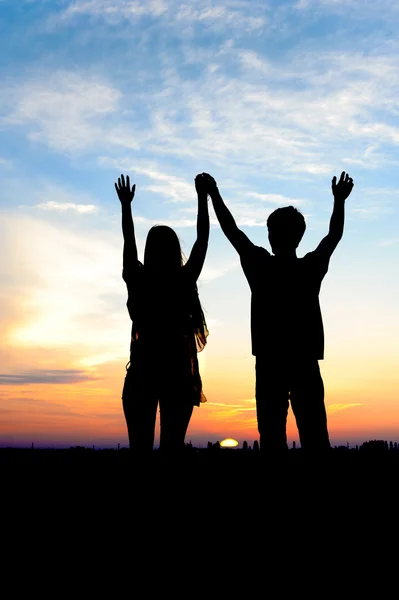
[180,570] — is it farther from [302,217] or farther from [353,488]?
[353,488]

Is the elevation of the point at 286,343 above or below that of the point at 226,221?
below

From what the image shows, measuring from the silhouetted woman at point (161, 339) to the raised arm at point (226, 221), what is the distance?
19 centimetres

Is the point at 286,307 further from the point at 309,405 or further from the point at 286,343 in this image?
the point at 309,405

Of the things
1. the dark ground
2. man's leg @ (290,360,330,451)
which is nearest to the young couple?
man's leg @ (290,360,330,451)

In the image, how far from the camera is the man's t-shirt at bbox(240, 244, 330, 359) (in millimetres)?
4734

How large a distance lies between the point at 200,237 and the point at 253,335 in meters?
0.93

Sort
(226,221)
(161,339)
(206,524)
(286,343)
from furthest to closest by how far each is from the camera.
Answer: (226,221)
(161,339)
(286,343)
(206,524)

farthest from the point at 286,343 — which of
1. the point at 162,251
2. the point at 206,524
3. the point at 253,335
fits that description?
the point at 206,524

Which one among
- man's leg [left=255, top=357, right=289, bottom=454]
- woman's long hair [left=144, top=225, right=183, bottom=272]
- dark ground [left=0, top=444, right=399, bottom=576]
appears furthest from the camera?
woman's long hair [left=144, top=225, right=183, bottom=272]

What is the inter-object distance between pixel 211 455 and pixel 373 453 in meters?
2.85

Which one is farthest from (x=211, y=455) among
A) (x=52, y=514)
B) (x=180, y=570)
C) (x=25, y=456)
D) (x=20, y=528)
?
(x=180, y=570)

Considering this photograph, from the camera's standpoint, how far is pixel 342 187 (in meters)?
5.38

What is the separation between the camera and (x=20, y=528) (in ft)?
15.1

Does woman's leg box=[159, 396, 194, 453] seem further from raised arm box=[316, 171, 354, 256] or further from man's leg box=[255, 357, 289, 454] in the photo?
raised arm box=[316, 171, 354, 256]
